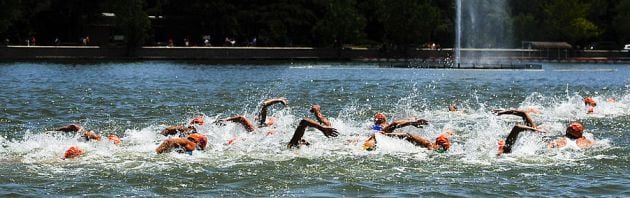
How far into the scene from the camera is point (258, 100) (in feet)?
148

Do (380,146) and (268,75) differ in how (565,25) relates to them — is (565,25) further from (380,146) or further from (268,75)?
(380,146)

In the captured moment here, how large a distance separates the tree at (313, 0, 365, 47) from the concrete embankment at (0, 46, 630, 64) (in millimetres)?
1763

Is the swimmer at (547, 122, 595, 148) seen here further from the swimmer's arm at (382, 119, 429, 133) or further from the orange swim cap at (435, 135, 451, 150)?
the swimmer's arm at (382, 119, 429, 133)

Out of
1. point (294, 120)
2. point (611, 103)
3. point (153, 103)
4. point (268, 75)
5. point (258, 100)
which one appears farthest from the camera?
point (268, 75)

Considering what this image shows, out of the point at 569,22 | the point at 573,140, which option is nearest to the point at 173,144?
the point at 573,140

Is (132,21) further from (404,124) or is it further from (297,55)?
(404,124)

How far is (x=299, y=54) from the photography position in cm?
9325

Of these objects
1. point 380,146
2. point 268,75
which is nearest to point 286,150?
point 380,146

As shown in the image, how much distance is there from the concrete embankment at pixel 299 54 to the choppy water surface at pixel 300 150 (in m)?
32.8

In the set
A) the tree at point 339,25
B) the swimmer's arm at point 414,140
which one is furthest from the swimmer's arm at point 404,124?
the tree at point 339,25

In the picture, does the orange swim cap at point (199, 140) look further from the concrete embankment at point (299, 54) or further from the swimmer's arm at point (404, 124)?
the concrete embankment at point (299, 54)

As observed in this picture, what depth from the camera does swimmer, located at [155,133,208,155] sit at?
21219 millimetres

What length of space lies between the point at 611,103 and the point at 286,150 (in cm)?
1645

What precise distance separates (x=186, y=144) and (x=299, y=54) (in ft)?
237
